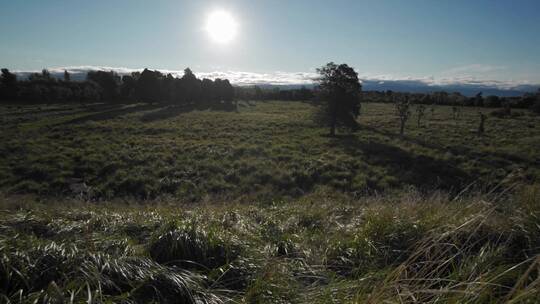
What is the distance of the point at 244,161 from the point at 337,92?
51.1ft

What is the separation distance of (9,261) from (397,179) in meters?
16.7

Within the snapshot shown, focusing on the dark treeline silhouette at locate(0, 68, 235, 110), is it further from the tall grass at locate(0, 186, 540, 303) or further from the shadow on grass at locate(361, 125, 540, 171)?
the tall grass at locate(0, 186, 540, 303)

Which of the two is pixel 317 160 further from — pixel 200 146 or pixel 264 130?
pixel 264 130

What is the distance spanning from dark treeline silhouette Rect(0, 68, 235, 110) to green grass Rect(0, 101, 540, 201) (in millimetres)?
35234

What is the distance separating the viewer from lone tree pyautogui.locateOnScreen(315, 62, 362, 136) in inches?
1221

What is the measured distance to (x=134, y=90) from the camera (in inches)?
2729

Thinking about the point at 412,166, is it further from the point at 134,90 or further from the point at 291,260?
the point at 134,90

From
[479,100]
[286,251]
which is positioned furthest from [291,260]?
[479,100]

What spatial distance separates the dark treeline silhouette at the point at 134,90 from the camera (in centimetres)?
6706

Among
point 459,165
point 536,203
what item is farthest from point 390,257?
point 459,165

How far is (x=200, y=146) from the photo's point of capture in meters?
24.3

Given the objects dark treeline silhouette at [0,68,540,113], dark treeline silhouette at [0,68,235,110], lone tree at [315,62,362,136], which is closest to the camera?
lone tree at [315,62,362,136]

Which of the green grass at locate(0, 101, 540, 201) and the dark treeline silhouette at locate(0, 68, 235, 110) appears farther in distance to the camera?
the dark treeline silhouette at locate(0, 68, 235, 110)

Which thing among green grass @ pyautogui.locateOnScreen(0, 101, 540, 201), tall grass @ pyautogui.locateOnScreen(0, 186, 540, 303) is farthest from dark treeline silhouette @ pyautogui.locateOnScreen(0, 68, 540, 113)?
tall grass @ pyautogui.locateOnScreen(0, 186, 540, 303)
